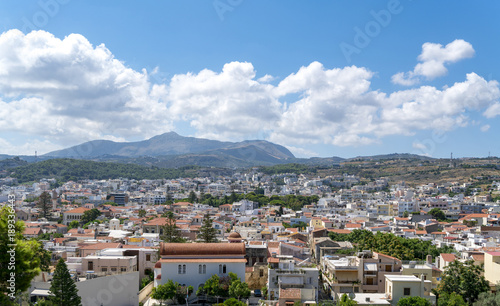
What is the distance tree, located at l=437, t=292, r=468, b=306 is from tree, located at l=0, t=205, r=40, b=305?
19.9 m

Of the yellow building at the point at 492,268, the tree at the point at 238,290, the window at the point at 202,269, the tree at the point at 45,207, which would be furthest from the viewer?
the tree at the point at 45,207

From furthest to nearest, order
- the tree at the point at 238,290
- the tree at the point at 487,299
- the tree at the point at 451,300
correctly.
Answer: the tree at the point at 238,290 < the tree at the point at 451,300 < the tree at the point at 487,299

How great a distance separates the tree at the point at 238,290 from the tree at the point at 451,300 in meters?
9.87

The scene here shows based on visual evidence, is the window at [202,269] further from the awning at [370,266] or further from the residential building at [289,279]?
the awning at [370,266]

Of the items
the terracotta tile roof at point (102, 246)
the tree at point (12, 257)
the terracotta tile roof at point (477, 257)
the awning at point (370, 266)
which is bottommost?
the terracotta tile roof at point (477, 257)

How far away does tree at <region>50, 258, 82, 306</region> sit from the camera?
20453 mm

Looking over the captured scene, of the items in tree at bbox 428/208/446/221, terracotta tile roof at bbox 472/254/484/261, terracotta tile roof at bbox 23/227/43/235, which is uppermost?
terracotta tile roof at bbox 472/254/484/261

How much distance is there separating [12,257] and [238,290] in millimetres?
14731

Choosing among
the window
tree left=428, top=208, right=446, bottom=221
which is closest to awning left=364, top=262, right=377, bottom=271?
the window

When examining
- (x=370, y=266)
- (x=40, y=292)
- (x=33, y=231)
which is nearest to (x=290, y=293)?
(x=370, y=266)

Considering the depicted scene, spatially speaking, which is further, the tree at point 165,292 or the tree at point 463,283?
the tree at point 463,283

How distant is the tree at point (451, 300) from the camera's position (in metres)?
23.8

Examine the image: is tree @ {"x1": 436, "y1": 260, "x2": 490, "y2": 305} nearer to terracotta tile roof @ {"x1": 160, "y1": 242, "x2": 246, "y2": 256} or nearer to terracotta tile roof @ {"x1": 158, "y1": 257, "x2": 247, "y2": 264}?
terracotta tile roof @ {"x1": 158, "y1": 257, "x2": 247, "y2": 264}

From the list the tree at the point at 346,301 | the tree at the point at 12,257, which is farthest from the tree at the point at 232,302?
the tree at the point at 12,257
